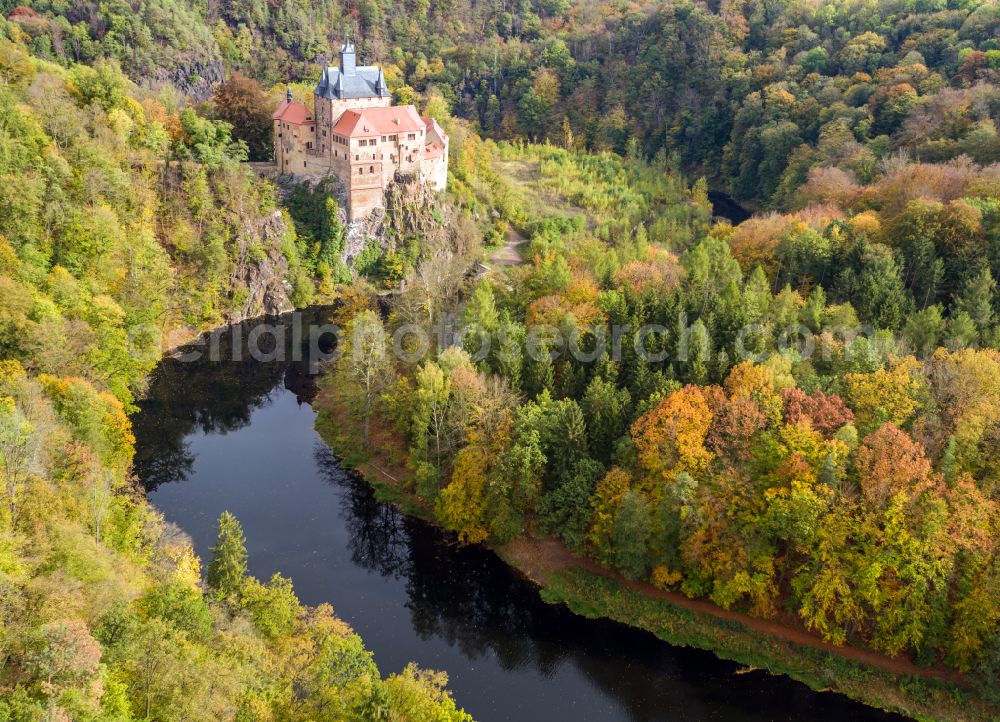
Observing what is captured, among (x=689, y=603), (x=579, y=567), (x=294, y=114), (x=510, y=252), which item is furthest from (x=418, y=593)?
(x=294, y=114)

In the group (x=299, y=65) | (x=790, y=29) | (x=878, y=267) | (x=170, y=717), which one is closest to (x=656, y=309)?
(x=878, y=267)

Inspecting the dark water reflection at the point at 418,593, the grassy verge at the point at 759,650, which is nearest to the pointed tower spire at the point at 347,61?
the dark water reflection at the point at 418,593

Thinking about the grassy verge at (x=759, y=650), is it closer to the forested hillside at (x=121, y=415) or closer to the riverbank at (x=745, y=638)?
the riverbank at (x=745, y=638)

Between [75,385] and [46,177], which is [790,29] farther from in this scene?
[75,385]

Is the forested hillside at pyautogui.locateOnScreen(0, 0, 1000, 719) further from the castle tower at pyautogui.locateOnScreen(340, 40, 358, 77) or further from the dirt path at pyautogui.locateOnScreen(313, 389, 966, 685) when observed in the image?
the castle tower at pyautogui.locateOnScreen(340, 40, 358, 77)

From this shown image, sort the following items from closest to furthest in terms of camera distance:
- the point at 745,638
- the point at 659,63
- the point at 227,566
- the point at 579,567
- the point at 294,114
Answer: the point at 227,566, the point at 745,638, the point at 579,567, the point at 294,114, the point at 659,63

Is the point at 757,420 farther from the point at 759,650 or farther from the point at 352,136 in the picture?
the point at 352,136

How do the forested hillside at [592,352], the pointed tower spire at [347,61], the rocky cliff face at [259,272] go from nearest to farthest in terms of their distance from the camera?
the forested hillside at [592,352], the rocky cliff face at [259,272], the pointed tower spire at [347,61]
